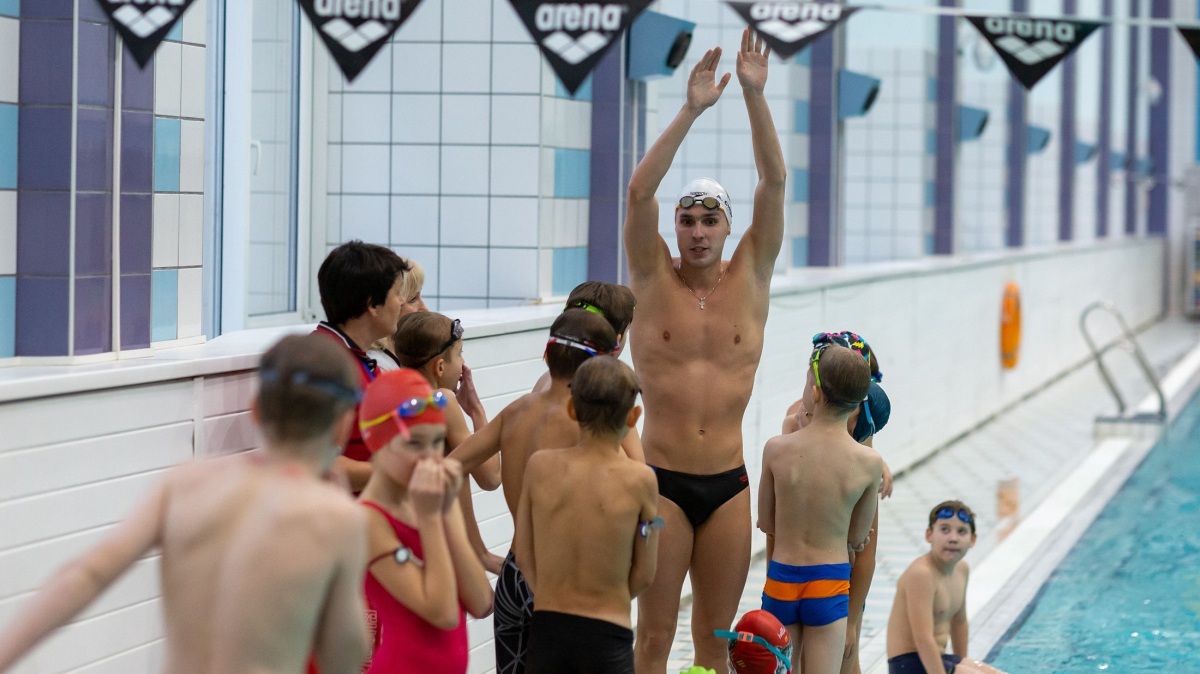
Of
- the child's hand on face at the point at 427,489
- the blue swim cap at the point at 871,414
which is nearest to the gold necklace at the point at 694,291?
the blue swim cap at the point at 871,414

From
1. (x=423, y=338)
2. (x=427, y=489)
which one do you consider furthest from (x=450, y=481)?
(x=423, y=338)

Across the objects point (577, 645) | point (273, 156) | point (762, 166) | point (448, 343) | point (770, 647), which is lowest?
point (770, 647)

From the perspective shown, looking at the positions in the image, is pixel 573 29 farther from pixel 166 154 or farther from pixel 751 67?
pixel 166 154

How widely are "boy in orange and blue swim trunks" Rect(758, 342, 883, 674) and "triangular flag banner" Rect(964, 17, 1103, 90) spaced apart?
3.17m

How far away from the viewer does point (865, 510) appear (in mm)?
3459

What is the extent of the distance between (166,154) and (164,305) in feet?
1.31

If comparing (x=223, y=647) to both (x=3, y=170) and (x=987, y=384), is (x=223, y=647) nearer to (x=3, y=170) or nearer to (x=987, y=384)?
(x=3, y=170)

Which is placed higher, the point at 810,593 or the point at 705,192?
the point at 705,192

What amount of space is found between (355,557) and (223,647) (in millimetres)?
214

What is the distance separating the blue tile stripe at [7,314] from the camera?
9.76 ft

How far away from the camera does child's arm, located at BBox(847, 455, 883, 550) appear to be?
11.2ft

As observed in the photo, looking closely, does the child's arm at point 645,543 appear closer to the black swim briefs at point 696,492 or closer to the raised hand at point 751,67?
the black swim briefs at point 696,492

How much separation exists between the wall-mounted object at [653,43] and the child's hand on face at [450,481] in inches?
174

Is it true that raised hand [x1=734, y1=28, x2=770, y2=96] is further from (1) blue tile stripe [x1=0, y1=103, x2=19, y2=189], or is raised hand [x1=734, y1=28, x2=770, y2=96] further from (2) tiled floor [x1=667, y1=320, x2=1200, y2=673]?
(2) tiled floor [x1=667, y1=320, x2=1200, y2=673]
